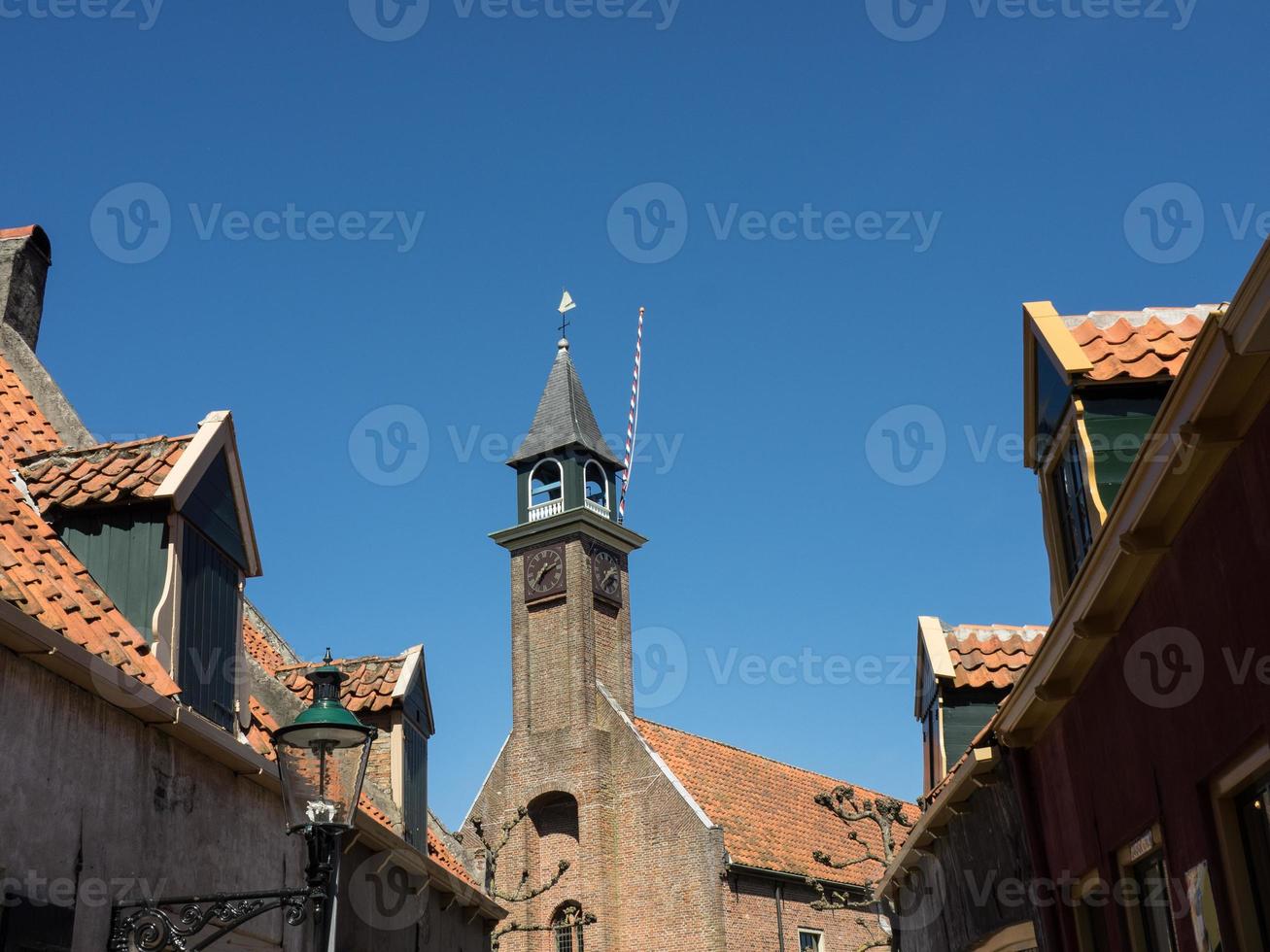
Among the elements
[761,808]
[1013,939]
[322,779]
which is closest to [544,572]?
[761,808]

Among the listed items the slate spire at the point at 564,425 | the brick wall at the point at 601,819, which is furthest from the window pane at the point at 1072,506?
the slate spire at the point at 564,425

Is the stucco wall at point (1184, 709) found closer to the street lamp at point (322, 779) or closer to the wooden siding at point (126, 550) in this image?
the street lamp at point (322, 779)

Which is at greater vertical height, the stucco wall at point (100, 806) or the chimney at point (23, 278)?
the chimney at point (23, 278)

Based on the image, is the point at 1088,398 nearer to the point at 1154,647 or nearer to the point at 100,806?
the point at 1154,647

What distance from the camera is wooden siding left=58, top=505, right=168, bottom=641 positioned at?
9.08m

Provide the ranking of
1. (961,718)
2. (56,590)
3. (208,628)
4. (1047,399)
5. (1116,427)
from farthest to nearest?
(961,718) → (208,628) → (1047,399) → (1116,427) → (56,590)

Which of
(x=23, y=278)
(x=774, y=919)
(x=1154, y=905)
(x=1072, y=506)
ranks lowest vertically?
(x=1154, y=905)

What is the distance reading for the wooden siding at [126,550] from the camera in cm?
908

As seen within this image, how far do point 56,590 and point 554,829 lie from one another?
32100mm

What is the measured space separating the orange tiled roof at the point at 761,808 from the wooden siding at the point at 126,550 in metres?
28.5

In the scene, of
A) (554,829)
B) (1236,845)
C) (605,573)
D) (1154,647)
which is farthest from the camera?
(605,573)

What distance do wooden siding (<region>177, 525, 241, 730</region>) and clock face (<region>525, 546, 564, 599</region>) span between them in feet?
97.2

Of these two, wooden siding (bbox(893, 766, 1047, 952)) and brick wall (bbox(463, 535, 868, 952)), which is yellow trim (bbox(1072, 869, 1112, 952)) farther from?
brick wall (bbox(463, 535, 868, 952))

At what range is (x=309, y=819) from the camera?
7.21 meters
